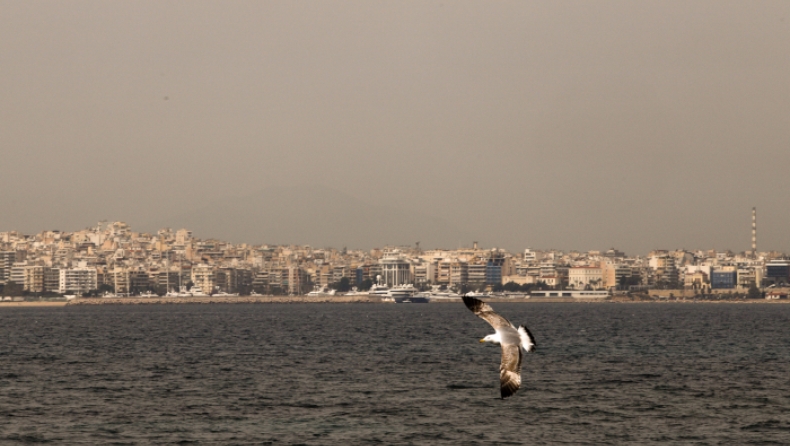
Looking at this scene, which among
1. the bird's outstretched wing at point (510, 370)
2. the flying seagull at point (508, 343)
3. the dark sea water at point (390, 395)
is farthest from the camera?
the dark sea water at point (390, 395)

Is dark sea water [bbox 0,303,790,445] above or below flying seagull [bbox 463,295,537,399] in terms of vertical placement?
below

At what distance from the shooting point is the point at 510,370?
17.8 meters

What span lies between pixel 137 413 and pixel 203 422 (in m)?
2.74

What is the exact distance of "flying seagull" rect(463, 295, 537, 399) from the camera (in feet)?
56.6

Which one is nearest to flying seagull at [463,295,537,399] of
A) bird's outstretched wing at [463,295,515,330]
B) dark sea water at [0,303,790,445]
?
bird's outstretched wing at [463,295,515,330]

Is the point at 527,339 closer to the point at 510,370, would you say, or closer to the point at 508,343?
the point at 510,370

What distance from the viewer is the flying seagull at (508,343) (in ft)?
56.6

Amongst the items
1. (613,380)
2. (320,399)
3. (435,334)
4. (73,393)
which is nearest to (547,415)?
(320,399)

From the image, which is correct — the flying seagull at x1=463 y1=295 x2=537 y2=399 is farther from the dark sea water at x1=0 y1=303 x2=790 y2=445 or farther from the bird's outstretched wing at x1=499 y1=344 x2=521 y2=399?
the dark sea water at x1=0 y1=303 x2=790 y2=445

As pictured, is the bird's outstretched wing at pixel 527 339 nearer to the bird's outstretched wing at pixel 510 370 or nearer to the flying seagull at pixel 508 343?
the flying seagull at pixel 508 343

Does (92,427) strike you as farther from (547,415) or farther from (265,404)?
(547,415)

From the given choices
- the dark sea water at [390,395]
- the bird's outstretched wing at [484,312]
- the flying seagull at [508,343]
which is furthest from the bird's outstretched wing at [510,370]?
the dark sea water at [390,395]

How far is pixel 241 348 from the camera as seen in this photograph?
208 feet

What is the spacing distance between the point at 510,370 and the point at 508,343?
0.93 metres
